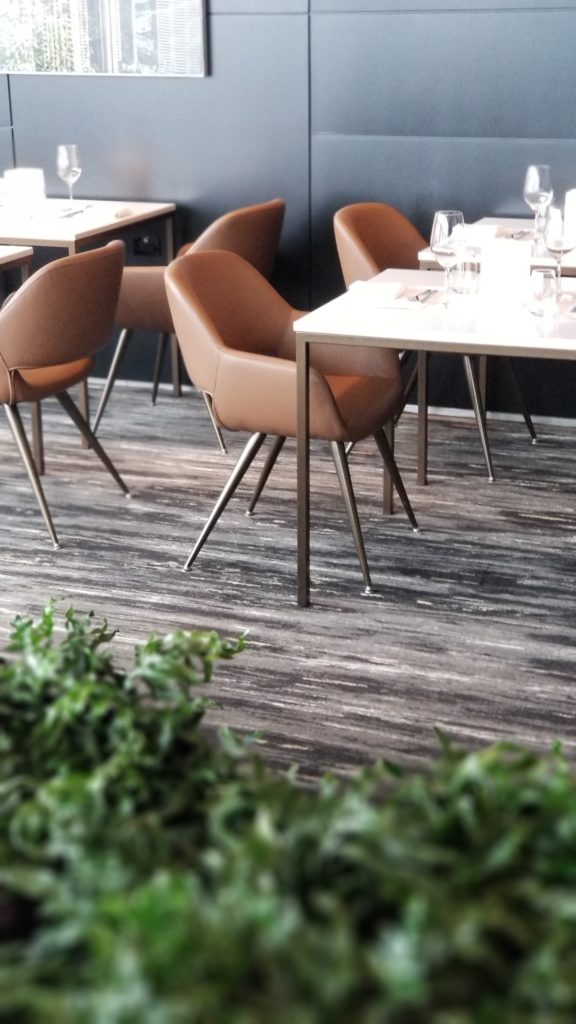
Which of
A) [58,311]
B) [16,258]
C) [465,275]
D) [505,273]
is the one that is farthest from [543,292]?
[16,258]

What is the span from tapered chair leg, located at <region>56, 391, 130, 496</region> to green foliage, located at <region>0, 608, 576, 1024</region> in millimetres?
2979

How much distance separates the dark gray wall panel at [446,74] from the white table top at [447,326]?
6.08 feet

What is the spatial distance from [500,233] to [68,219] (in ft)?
5.79

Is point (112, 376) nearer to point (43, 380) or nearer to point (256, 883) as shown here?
point (43, 380)

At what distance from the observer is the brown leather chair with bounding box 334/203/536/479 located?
4910 millimetres

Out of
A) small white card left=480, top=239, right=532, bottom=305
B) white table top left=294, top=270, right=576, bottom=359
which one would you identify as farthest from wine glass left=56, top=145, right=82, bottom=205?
white table top left=294, top=270, right=576, bottom=359

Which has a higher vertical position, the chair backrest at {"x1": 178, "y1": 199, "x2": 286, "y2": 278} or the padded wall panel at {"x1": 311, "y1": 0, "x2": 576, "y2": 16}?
the padded wall panel at {"x1": 311, "y1": 0, "x2": 576, "y2": 16}

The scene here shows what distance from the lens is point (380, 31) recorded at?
5457mm

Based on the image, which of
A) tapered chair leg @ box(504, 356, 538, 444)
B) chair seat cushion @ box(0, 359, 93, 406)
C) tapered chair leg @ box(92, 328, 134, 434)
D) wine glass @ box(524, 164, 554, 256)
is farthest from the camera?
tapered chair leg @ box(92, 328, 134, 434)

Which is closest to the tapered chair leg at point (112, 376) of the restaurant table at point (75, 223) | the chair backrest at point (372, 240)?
the restaurant table at point (75, 223)

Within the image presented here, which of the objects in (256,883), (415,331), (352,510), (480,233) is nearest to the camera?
(256,883)

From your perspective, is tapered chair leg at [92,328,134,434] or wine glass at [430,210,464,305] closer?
wine glass at [430,210,464,305]

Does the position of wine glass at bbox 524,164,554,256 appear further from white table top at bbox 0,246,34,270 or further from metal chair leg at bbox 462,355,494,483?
white table top at bbox 0,246,34,270

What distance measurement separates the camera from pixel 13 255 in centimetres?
469
